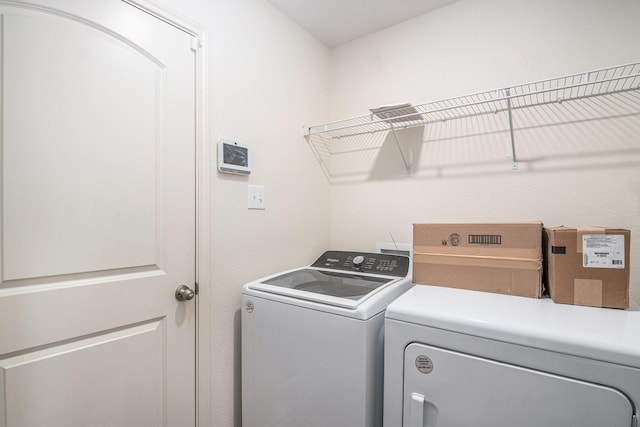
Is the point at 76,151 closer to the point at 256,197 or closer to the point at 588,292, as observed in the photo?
the point at 256,197

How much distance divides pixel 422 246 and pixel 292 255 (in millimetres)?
814

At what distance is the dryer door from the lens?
0.78 metres

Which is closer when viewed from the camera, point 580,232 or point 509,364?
point 509,364

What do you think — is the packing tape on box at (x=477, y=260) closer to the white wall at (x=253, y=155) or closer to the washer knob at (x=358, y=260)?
the washer knob at (x=358, y=260)

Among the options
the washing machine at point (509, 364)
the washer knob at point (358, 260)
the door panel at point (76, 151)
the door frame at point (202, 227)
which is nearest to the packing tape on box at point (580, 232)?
the washing machine at point (509, 364)

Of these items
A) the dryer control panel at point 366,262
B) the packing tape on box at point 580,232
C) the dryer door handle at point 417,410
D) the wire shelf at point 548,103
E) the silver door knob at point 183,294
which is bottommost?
the dryer door handle at point 417,410

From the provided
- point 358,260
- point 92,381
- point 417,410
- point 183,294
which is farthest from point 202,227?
point 417,410

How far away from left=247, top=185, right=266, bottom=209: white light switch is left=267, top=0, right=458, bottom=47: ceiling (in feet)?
3.63

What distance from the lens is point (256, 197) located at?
161 centimetres

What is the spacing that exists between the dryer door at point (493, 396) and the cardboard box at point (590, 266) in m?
0.40

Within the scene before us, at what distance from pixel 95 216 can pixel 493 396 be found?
57.4 inches

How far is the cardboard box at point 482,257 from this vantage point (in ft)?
3.86

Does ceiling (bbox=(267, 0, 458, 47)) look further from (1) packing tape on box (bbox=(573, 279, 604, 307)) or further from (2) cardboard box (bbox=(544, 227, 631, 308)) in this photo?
(1) packing tape on box (bbox=(573, 279, 604, 307))

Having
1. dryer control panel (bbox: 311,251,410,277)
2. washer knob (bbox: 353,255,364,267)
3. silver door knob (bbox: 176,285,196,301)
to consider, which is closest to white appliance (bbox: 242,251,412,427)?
dryer control panel (bbox: 311,251,410,277)
